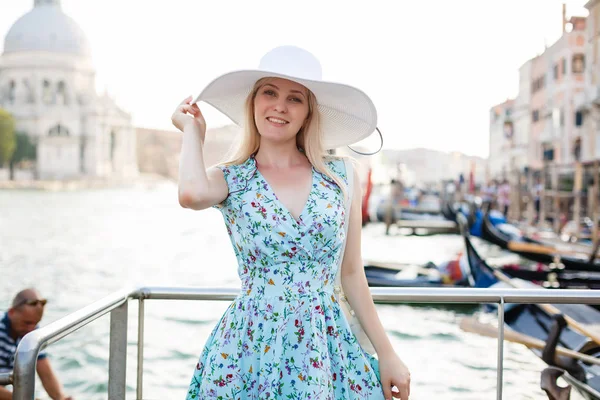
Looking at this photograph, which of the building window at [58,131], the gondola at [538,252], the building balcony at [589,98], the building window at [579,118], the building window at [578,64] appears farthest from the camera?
the building window at [58,131]

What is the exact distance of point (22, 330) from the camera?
6.99 feet

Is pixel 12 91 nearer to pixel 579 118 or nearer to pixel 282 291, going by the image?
pixel 579 118

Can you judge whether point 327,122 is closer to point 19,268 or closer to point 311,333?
point 311,333

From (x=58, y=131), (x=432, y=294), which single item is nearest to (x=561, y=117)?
(x=432, y=294)

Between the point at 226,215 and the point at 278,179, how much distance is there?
0.33 feet

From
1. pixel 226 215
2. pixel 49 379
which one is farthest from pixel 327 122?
pixel 49 379

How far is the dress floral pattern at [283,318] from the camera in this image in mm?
1006

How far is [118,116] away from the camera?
5528 centimetres

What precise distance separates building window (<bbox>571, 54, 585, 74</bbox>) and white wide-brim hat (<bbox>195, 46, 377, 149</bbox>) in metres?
19.7

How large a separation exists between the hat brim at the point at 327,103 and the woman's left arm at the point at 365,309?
11 centimetres

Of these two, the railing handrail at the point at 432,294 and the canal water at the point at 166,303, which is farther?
the canal water at the point at 166,303

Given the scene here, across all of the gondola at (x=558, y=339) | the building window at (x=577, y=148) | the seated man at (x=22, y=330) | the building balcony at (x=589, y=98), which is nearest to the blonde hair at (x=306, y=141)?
the gondola at (x=558, y=339)

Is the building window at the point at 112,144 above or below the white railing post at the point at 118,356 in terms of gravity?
above

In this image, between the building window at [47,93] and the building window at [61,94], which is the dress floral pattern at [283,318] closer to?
the building window at [61,94]
